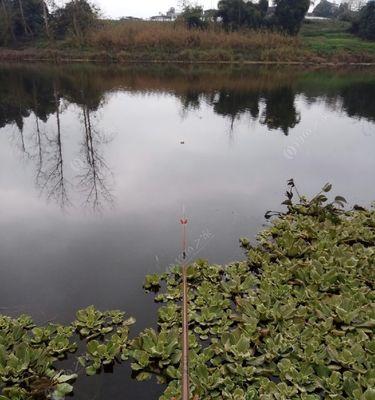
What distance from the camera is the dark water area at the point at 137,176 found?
7.15m

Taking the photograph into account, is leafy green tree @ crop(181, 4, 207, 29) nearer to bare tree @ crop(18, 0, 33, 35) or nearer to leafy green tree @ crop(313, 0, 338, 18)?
bare tree @ crop(18, 0, 33, 35)

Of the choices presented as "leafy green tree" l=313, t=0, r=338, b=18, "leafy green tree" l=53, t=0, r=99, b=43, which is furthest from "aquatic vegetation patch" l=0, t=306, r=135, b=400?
"leafy green tree" l=313, t=0, r=338, b=18

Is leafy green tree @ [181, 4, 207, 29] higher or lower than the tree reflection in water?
higher

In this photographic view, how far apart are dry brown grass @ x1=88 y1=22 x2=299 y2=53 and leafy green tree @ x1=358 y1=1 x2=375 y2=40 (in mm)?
15524

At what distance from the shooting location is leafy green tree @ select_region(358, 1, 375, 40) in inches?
2156

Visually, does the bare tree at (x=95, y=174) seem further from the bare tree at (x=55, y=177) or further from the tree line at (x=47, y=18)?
the tree line at (x=47, y=18)

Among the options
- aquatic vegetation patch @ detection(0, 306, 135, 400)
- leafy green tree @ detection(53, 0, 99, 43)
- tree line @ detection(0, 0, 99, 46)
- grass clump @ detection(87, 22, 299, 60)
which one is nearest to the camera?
aquatic vegetation patch @ detection(0, 306, 135, 400)

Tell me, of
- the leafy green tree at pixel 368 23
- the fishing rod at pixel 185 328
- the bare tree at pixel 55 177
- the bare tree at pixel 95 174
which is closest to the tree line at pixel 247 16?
the leafy green tree at pixel 368 23

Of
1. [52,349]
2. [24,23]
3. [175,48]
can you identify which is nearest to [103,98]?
[52,349]

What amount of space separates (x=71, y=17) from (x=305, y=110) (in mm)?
37159

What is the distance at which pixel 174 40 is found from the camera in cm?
4656

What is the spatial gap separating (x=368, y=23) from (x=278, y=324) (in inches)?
2386

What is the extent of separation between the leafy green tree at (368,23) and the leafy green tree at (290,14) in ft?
33.0

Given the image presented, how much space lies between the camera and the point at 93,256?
315 inches
